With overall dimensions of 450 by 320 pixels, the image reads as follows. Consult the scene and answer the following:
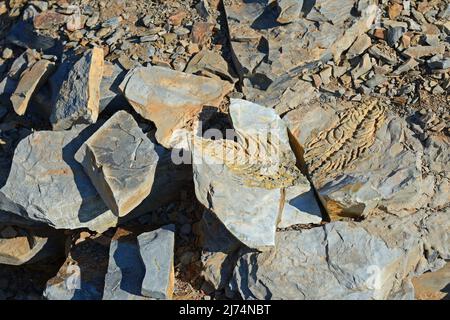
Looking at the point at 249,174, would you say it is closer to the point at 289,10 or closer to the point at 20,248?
the point at 289,10

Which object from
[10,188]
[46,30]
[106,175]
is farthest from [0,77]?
[106,175]

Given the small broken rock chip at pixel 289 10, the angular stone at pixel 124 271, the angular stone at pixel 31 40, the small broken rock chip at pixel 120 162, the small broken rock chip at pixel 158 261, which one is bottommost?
the angular stone at pixel 124 271

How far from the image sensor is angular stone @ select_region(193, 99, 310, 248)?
470 cm

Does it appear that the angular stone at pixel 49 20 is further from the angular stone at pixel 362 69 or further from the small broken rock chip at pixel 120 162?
the angular stone at pixel 362 69

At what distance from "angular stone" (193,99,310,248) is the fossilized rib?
0.17m

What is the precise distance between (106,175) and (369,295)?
6.60ft

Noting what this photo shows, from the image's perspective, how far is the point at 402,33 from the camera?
5.64 m

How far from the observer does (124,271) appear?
191 inches

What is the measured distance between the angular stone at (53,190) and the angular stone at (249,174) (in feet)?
2.95

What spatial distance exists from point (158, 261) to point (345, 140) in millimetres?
1716

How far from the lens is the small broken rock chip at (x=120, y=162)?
4.88 metres

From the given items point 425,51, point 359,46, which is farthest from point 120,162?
point 425,51

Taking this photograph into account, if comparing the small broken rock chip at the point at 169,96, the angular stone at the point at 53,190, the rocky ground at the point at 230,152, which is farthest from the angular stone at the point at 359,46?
the angular stone at the point at 53,190
